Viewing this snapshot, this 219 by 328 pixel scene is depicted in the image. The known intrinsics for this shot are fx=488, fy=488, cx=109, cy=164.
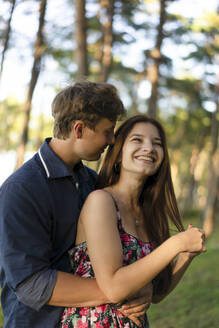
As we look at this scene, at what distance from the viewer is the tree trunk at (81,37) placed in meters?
8.20

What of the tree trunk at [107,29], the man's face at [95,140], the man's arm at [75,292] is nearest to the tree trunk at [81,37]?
the tree trunk at [107,29]

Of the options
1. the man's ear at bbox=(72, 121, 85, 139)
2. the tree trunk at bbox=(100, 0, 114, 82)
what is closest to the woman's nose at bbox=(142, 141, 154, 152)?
the man's ear at bbox=(72, 121, 85, 139)

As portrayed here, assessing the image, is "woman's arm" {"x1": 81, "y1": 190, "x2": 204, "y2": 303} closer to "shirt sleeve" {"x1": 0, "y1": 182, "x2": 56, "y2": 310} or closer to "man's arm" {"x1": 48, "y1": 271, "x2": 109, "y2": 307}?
"man's arm" {"x1": 48, "y1": 271, "x2": 109, "y2": 307}

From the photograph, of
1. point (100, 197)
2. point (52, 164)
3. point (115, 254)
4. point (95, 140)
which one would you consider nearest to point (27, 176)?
point (52, 164)

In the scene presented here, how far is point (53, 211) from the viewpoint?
265 centimetres

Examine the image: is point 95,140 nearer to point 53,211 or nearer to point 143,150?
point 143,150

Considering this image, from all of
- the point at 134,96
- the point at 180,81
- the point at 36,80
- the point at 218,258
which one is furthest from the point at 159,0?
the point at 134,96

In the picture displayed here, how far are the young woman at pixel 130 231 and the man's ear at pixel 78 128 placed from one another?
1.00 ft

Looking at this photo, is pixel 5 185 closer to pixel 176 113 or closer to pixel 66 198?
pixel 66 198

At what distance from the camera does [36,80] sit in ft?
33.7

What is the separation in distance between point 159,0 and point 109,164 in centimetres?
1040

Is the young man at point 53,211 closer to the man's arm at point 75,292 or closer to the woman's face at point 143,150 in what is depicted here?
the man's arm at point 75,292

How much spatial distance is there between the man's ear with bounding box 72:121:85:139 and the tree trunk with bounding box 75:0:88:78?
17.6ft

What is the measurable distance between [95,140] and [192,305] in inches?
235
